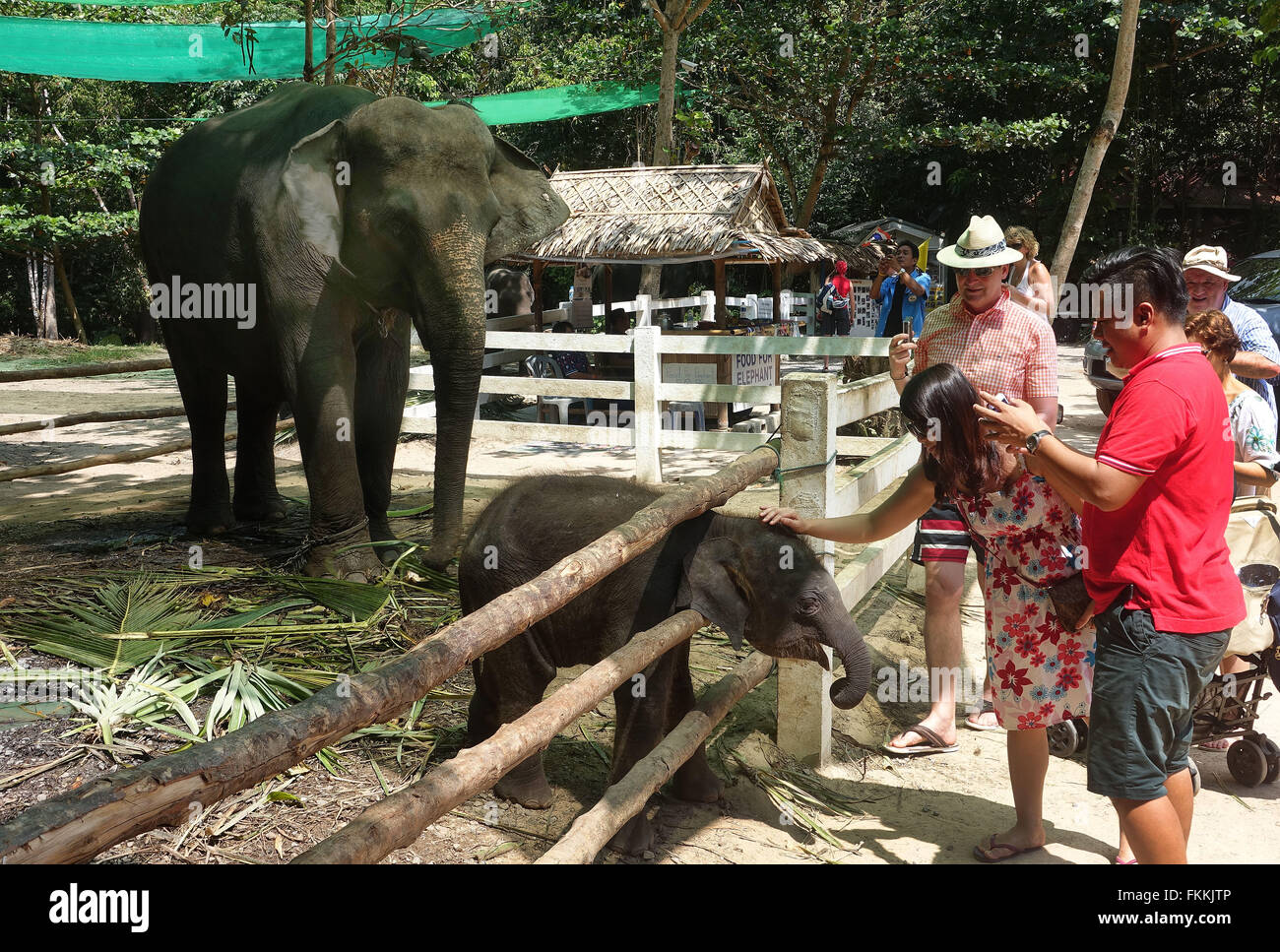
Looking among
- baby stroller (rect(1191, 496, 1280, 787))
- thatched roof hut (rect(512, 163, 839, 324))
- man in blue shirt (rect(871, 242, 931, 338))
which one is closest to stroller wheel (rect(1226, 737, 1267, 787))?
baby stroller (rect(1191, 496, 1280, 787))

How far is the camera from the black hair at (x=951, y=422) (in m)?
3.16

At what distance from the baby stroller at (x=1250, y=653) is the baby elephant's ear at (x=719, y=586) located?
1.75m

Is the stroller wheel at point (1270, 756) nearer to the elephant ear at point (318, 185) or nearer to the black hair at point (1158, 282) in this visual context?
the black hair at point (1158, 282)

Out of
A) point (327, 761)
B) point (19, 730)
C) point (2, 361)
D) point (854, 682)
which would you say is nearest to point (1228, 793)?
point (854, 682)

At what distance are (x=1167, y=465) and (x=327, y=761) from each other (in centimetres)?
283

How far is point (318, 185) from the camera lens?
227 inches

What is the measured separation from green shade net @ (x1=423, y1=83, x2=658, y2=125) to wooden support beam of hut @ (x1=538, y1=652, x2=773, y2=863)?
14622mm

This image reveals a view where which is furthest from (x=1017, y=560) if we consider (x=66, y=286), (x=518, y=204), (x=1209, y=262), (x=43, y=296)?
(x=43, y=296)

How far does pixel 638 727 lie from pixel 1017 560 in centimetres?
131

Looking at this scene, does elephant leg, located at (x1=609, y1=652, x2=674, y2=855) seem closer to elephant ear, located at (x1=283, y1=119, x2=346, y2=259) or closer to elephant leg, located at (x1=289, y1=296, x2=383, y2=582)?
elephant leg, located at (x1=289, y1=296, x2=383, y2=582)

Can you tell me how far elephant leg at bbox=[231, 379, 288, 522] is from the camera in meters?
7.25

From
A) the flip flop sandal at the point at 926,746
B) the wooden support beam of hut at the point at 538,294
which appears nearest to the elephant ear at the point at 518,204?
the flip flop sandal at the point at 926,746

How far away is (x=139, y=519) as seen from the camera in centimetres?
732

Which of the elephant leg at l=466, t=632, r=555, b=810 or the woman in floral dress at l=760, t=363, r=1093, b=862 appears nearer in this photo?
the woman in floral dress at l=760, t=363, r=1093, b=862
